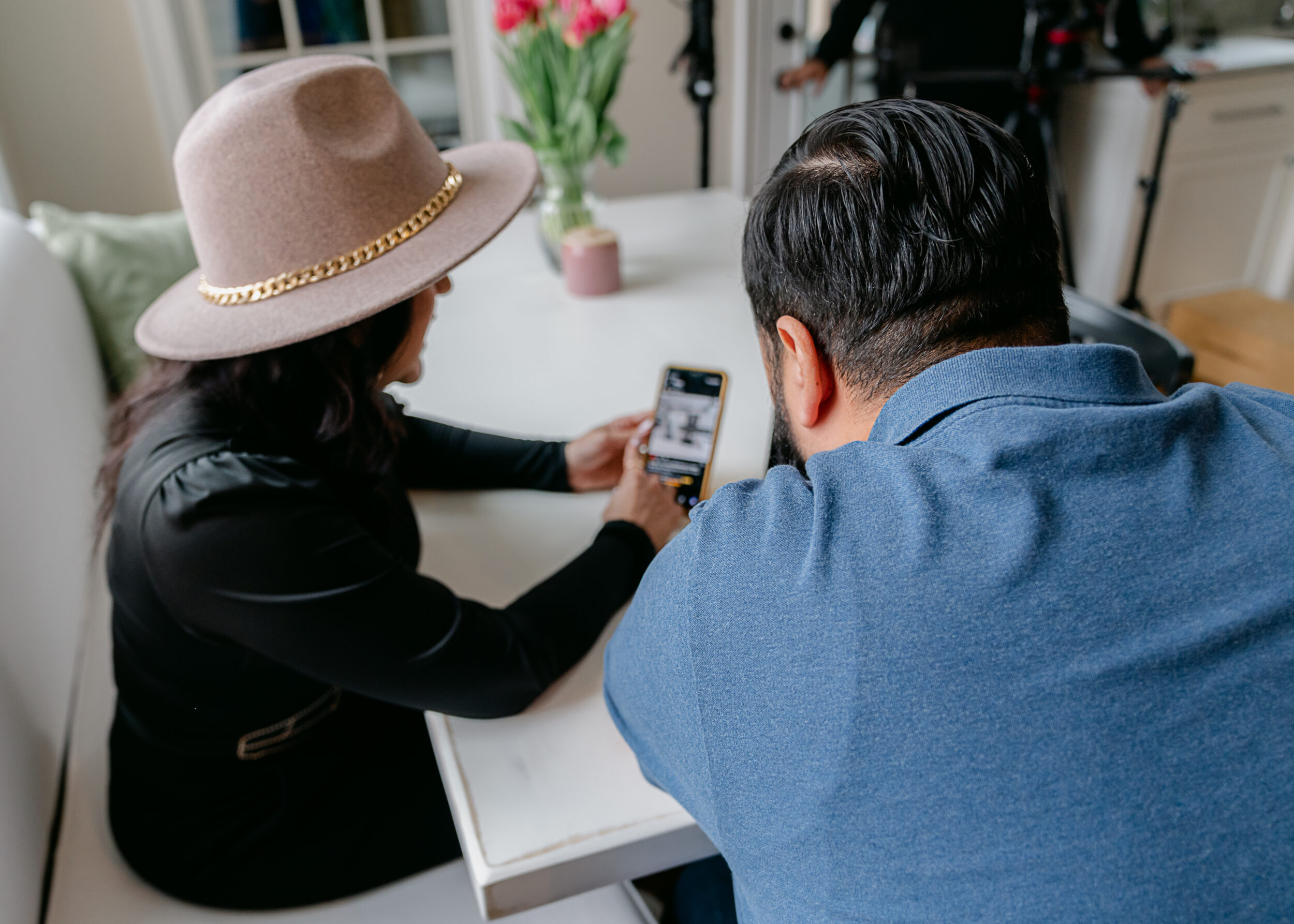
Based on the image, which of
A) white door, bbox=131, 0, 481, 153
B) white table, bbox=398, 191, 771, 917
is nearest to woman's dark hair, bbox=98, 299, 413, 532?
white table, bbox=398, 191, 771, 917

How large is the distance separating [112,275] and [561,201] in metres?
0.86

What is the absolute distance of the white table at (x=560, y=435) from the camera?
0.65 metres

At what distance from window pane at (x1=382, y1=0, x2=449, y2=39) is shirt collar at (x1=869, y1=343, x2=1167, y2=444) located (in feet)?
9.22

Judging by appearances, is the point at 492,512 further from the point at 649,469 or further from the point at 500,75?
the point at 500,75

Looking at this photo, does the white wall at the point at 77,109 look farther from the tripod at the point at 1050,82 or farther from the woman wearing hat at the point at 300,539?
the tripod at the point at 1050,82

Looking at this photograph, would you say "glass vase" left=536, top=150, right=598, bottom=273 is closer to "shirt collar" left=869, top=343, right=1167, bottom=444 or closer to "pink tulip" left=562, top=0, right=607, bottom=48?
"pink tulip" left=562, top=0, right=607, bottom=48

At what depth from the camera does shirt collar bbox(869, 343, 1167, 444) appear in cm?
49

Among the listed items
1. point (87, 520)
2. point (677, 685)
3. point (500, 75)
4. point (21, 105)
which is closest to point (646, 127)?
point (500, 75)

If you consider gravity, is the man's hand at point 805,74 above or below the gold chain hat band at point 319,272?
below

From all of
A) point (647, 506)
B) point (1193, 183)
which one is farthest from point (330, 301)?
point (1193, 183)

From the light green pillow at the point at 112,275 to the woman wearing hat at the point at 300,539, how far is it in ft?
2.99

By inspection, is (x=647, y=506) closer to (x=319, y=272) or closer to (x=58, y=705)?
(x=319, y=272)

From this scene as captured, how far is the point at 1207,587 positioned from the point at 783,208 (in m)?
0.34

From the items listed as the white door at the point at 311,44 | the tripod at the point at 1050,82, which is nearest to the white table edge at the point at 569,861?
the white door at the point at 311,44
